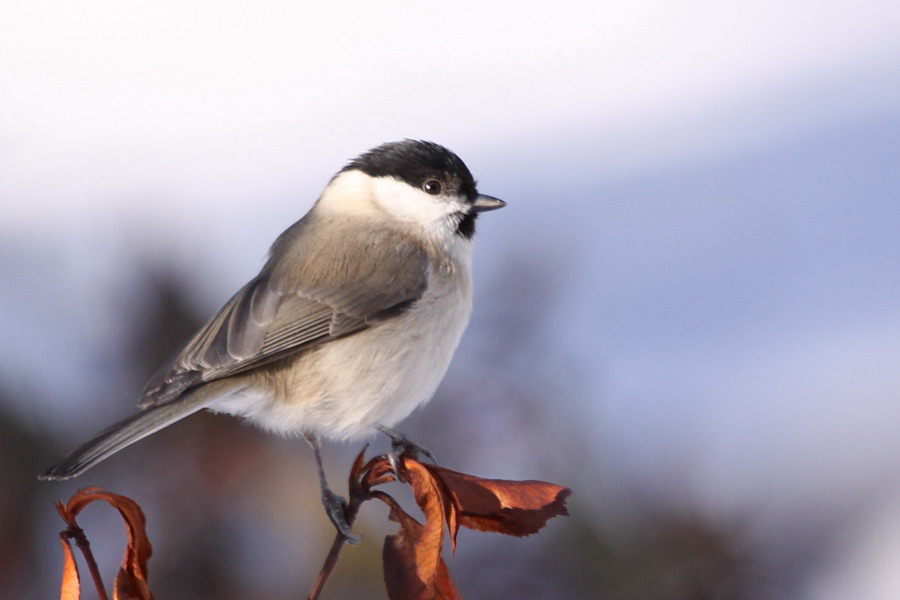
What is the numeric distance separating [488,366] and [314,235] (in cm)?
41

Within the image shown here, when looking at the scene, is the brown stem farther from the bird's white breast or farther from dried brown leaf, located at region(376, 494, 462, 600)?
the bird's white breast

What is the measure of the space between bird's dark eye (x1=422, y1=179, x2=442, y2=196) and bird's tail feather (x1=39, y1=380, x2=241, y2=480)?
54 cm

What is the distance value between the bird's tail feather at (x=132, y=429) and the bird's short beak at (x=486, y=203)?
0.57 m

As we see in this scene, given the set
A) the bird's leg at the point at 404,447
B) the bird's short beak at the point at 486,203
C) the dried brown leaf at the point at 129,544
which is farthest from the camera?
the bird's short beak at the point at 486,203

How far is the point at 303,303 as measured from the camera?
64.7 inches

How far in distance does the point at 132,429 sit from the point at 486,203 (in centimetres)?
79

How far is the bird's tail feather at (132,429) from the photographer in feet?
3.61

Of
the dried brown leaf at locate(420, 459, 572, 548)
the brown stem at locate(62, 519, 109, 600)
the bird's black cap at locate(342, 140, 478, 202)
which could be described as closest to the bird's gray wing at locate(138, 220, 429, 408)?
the bird's black cap at locate(342, 140, 478, 202)

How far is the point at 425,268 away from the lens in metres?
1.74

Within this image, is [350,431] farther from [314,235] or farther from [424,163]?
[424,163]

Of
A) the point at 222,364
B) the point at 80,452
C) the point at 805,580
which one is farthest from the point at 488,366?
the point at 80,452

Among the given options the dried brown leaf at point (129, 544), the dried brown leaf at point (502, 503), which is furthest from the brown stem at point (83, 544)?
the dried brown leaf at point (502, 503)

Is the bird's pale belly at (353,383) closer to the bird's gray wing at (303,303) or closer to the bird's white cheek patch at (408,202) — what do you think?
the bird's gray wing at (303,303)

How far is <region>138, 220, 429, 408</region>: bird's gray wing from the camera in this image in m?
1.50
